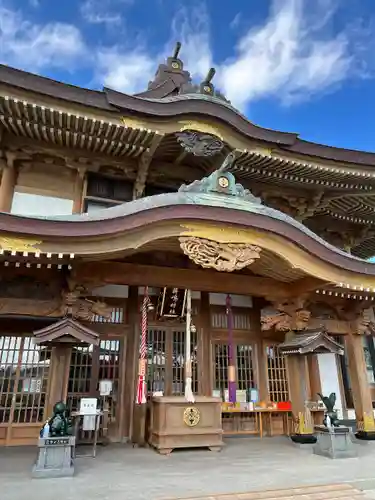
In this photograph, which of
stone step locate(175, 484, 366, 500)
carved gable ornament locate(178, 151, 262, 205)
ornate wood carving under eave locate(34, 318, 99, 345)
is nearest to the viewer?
stone step locate(175, 484, 366, 500)

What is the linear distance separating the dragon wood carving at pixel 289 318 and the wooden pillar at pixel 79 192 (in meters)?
5.30

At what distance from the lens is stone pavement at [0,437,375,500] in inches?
185

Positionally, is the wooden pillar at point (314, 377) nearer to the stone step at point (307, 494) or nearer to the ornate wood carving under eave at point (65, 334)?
the stone step at point (307, 494)

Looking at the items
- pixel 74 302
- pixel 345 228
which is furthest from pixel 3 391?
pixel 345 228

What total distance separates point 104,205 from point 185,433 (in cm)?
562

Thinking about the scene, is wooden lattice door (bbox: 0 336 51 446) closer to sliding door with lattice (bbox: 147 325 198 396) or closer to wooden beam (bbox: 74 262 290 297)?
sliding door with lattice (bbox: 147 325 198 396)

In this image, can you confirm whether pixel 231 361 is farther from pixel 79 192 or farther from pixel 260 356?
pixel 79 192

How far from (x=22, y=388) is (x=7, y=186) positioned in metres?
4.53

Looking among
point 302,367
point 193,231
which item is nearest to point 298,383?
point 302,367

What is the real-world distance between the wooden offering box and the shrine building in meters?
0.03

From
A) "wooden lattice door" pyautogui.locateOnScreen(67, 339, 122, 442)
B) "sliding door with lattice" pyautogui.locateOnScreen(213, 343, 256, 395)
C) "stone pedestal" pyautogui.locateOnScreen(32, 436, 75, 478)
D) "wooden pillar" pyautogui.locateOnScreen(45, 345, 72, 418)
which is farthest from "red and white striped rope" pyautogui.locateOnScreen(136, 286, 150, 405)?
"sliding door with lattice" pyautogui.locateOnScreen(213, 343, 256, 395)

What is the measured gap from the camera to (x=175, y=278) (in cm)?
787

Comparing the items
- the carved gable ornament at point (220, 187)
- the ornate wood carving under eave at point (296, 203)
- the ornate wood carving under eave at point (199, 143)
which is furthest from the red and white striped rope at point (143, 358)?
the ornate wood carving under eave at point (296, 203)

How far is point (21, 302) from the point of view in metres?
6.98
